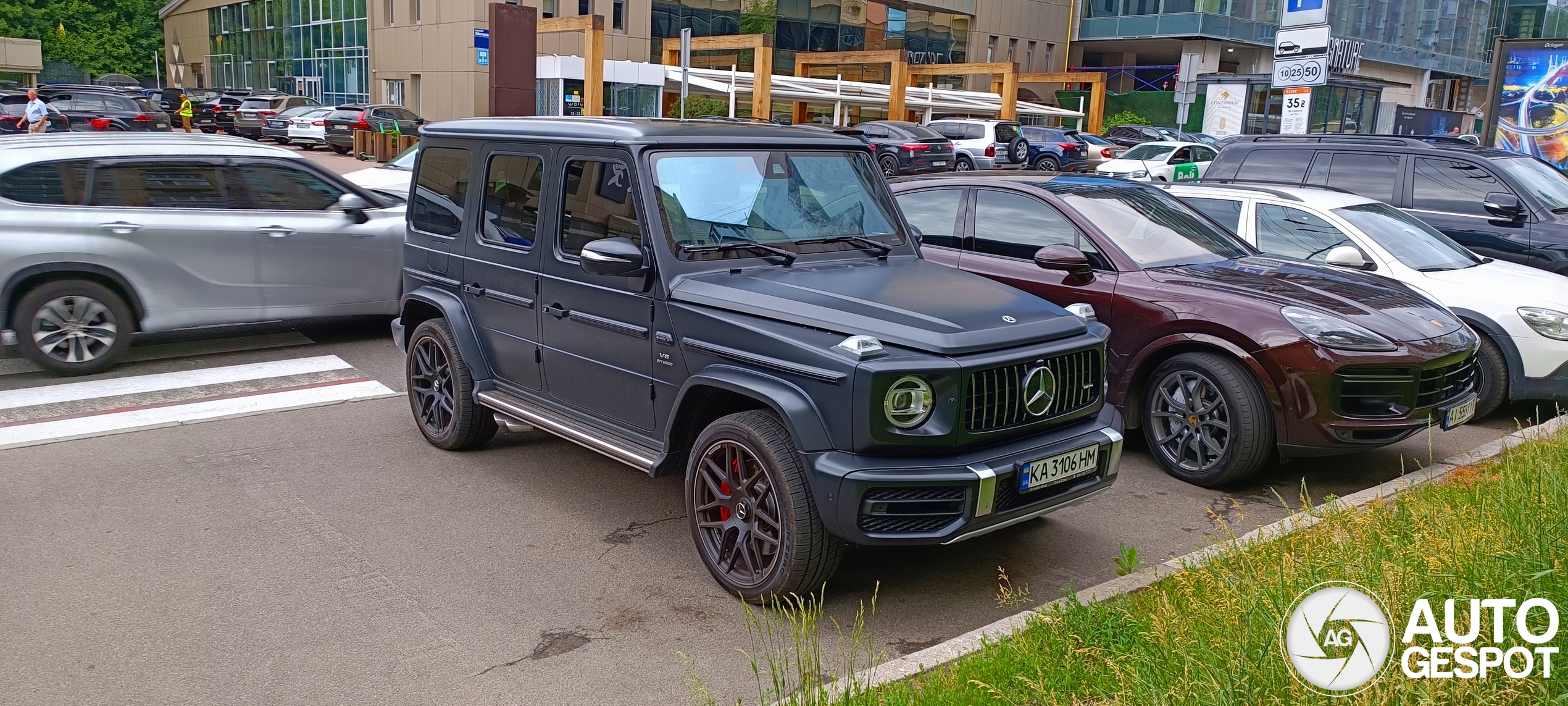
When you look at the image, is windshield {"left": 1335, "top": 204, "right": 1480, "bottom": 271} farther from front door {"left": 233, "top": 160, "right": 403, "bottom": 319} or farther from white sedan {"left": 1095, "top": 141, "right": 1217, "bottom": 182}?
white sedan {"left": 1095, "top": 141, "right": 1217, "bottom": 182}

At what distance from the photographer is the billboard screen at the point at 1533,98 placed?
691 inches

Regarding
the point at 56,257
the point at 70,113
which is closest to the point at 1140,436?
the point at 56,257

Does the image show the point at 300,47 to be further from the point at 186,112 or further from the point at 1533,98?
the point at 1533,98

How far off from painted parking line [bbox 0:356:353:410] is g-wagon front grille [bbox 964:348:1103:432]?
6102 mm

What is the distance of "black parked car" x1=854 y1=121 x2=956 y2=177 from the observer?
3055 centimetres

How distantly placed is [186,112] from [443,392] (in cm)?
3936

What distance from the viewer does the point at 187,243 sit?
340 inches

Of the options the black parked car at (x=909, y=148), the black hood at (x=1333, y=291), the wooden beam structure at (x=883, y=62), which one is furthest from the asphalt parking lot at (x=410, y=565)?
the wooden beam structure at (x=883, y=62)

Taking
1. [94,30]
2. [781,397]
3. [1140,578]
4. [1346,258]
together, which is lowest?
[1140,578]

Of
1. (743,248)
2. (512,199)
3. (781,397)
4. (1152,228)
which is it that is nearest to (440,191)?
(512,199)

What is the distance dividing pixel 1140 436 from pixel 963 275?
2.55m

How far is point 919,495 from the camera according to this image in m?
4.25

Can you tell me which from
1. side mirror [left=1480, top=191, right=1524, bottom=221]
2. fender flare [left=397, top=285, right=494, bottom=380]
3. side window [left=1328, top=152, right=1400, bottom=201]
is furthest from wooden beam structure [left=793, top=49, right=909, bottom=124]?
fender flare [left=397, top=285, right=494, bottom=380]

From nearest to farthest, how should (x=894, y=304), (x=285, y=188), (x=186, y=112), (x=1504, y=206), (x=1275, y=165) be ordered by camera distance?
1. (x=894, y=304)
2. (x=285, y=188)
3. (x=1504, y=206)
4. (x=1275, y=165)
5. (x=186, y=112)
